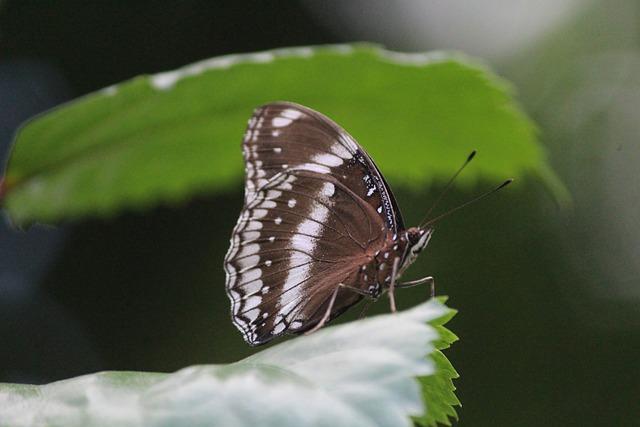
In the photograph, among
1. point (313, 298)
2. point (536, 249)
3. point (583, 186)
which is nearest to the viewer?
point (313, 298)

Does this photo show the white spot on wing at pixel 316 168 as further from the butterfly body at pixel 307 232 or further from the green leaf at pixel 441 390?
the green leaf at pixel 441 390

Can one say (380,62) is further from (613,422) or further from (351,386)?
(613,422)

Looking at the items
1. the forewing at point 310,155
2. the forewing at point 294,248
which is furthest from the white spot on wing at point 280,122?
the forewing at point 294,248

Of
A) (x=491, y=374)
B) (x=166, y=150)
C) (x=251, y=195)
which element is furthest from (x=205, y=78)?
(x=491, y=374)

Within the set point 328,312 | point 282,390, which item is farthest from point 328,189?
point 282,390

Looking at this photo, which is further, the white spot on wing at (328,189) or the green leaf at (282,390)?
the white spot on wing at (328,189)

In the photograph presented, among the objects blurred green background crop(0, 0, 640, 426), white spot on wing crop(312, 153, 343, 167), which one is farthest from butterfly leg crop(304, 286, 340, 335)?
blurred green background crop(0, 0, 640, 426)

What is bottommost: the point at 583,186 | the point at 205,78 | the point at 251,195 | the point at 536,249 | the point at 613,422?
the point at 613,422

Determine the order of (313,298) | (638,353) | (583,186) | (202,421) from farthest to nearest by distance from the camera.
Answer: (583,186) < (638,353) < (313,298) < (202,421)
